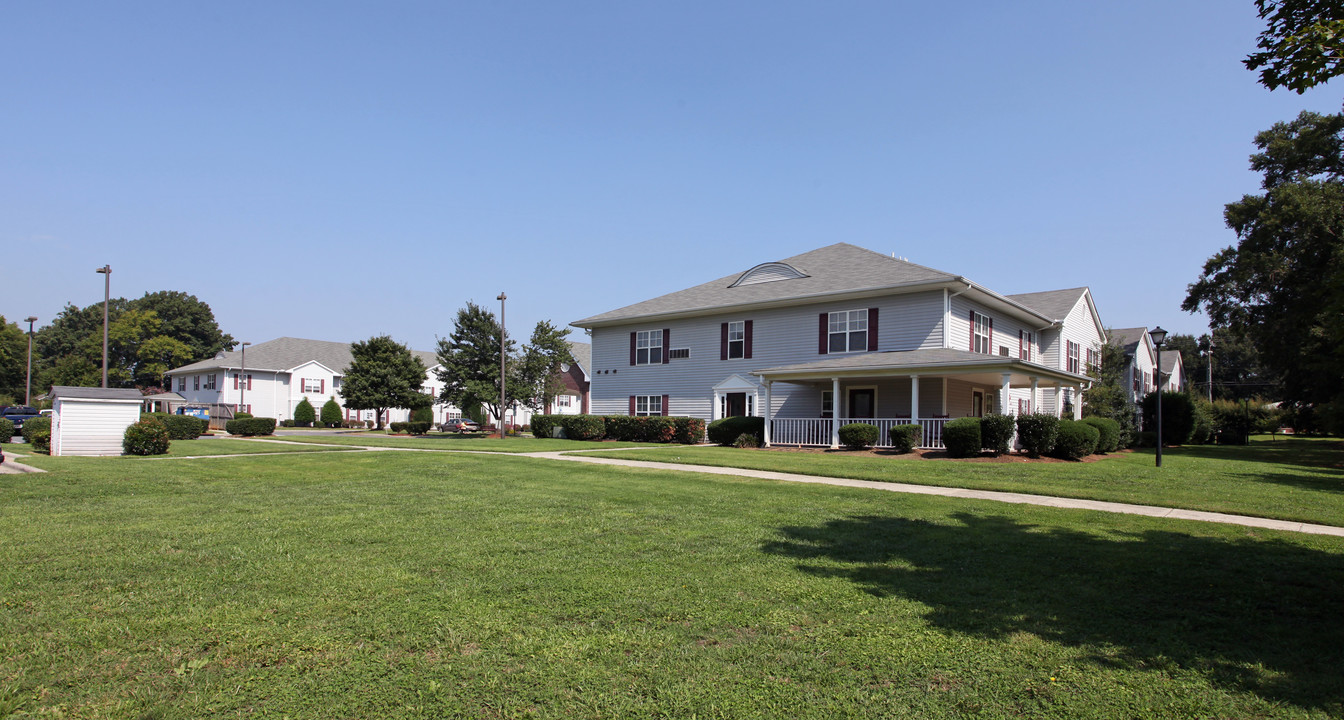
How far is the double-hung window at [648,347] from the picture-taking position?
30344 mm

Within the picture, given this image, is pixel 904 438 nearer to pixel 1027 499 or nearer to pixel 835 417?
pixel 835 417

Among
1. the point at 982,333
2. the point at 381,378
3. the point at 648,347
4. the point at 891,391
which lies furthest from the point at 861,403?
the point at 381,378

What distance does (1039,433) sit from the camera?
1808cm

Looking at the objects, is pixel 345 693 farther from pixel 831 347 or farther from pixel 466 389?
pixel 466 389

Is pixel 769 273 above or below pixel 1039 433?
above

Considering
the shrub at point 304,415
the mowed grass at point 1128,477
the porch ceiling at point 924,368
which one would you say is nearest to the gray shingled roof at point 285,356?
the shrub at point 304,415

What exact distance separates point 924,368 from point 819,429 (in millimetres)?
4985

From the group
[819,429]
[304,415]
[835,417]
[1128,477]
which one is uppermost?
[835,417]

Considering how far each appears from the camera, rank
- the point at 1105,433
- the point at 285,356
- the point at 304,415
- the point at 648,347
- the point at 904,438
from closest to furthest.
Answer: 1. the point at 904,438
2. the point at 1105,433
3. the point at 648,347
4. the point at 304,415
5. the point at 285,356

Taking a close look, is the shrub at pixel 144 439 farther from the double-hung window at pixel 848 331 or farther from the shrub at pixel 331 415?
the shrub at pixel 331 415

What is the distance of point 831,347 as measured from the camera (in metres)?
25.5

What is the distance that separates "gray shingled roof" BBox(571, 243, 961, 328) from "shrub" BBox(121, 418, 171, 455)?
57.0 ft

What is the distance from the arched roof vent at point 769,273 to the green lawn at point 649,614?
20354 mm

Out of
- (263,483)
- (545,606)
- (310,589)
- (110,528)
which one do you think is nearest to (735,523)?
(545,606)
